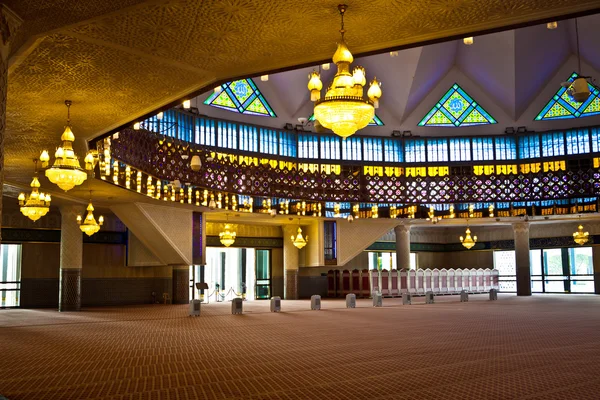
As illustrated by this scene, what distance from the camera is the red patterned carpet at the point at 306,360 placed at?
6559 mm

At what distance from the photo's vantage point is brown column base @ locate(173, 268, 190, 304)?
25.6m

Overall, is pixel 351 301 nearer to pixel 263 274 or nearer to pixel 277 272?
pixel 277 272

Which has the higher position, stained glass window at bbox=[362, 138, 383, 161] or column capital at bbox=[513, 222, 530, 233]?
stained glass window at bbox=[362, 138, 383, 161]

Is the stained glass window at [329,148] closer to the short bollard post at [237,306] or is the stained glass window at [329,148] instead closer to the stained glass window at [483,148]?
the stained glass window at [483,148]

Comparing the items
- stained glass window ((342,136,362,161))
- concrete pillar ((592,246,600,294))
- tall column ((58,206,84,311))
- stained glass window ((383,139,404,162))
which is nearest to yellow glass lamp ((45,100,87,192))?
tall column ((58,206,84,311))

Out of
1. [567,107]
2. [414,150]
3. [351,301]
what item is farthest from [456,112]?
[351,301]

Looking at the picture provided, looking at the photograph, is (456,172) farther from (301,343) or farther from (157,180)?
(301,343)

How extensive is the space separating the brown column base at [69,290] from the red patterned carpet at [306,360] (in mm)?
6524

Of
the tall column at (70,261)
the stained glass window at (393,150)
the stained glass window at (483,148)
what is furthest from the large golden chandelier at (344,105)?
the stained glass window at (483,148)

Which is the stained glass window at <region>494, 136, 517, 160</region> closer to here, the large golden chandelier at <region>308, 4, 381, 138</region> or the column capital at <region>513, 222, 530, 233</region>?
the column capital at <region>513, 222, 530, 233</region>

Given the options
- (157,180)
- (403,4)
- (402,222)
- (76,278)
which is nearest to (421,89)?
(402,222)

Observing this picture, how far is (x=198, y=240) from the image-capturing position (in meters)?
25.2

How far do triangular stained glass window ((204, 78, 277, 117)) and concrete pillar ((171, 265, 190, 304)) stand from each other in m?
6.97

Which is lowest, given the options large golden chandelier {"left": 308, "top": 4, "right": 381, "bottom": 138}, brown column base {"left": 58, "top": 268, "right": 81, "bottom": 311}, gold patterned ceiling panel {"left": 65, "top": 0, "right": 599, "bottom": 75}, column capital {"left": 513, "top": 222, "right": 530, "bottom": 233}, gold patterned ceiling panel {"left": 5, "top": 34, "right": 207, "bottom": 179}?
brown column base {"left": 58, "top": 268, "right": 81, "bottom": 311}
